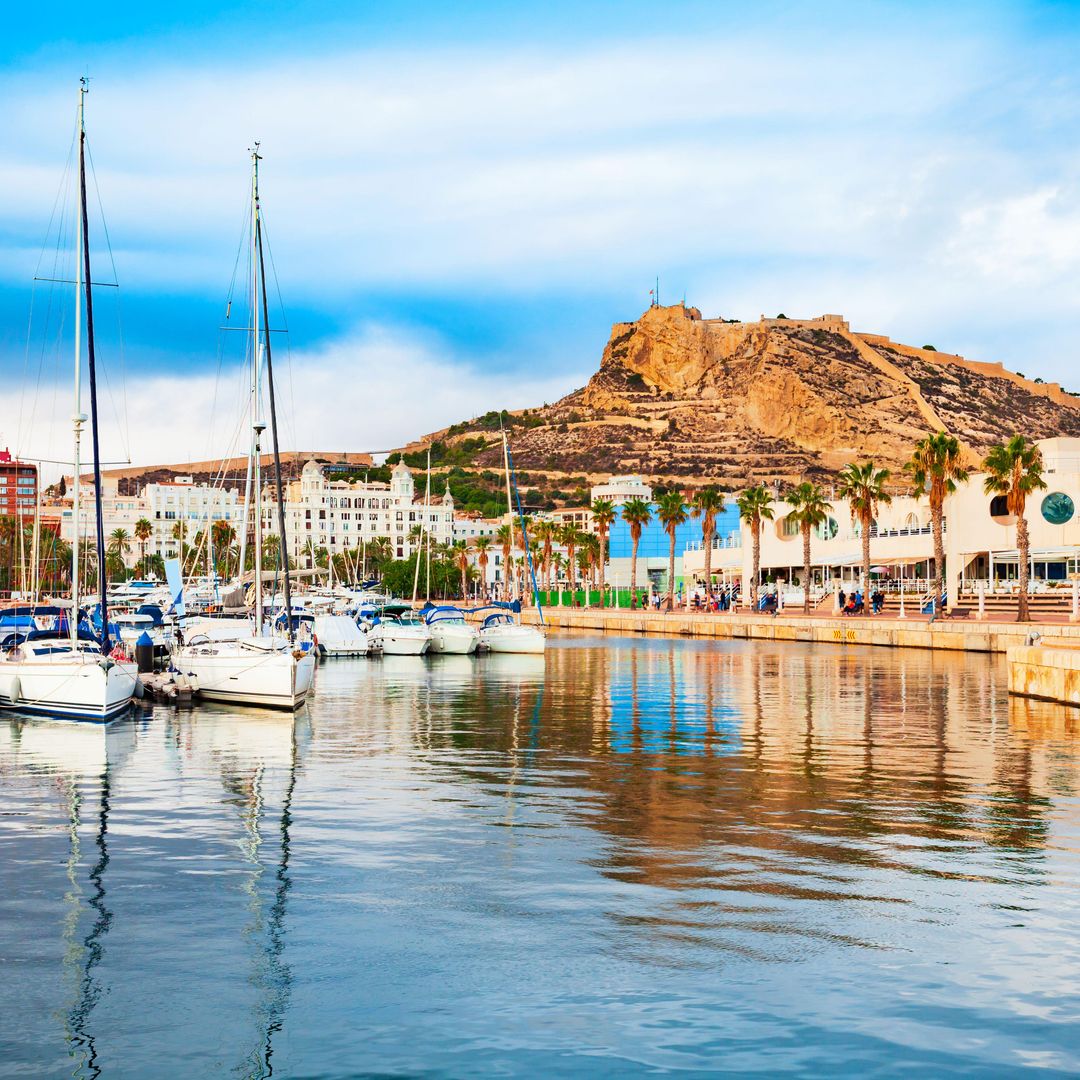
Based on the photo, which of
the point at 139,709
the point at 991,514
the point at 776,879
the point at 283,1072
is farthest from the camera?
the point at 991,514

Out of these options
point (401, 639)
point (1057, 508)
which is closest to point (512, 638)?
point (401, 639)

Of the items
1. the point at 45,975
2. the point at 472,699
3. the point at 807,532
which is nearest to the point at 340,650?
the point at 472,699

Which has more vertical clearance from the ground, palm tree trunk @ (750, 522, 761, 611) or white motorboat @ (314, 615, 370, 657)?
palm tree trunk @ (750, 522, 761, 611)

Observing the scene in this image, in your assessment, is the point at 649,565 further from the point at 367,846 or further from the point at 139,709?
the point at 367,846

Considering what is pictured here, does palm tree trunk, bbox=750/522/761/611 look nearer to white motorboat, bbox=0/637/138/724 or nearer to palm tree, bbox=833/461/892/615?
palm tree, bbox=833/461/892/615

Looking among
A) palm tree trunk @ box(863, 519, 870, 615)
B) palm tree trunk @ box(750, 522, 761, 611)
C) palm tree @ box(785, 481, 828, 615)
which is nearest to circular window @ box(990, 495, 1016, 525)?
palm tree trunk @ box(863, 519, 870, 615)

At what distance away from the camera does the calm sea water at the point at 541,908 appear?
29.5 feet

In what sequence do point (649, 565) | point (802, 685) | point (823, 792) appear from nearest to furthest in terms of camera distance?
point (823, 792), point (802, 685), point (649, 565)

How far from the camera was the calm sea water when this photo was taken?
29.5 ft

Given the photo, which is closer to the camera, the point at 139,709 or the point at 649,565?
the point at 139,709

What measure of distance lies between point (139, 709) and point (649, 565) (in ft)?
345

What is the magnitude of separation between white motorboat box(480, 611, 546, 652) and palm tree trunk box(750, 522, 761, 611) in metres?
34.6

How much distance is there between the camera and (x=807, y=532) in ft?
262

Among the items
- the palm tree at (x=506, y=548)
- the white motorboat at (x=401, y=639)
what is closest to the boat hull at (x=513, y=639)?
the white motorboat at (x=401, y=639)
